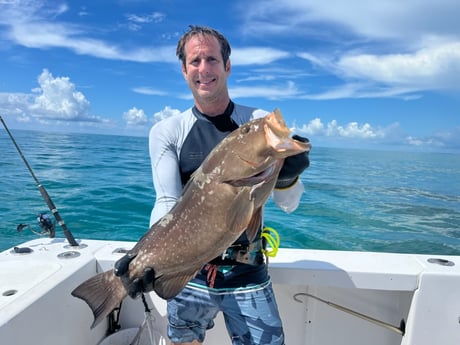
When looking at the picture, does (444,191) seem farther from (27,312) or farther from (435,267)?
(27,312)

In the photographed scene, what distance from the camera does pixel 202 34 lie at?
2.57 m

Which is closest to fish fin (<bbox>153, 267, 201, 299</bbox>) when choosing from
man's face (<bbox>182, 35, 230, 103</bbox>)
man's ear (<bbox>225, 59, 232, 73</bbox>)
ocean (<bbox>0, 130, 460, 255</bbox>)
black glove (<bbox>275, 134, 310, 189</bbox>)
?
black glove (<bbox>275, 134, 310, 189</bbox>)

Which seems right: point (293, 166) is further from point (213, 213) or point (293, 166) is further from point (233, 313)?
point (233, 313)

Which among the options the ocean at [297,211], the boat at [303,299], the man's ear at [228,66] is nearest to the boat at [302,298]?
the boat at [303,299]

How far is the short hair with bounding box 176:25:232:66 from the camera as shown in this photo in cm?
259

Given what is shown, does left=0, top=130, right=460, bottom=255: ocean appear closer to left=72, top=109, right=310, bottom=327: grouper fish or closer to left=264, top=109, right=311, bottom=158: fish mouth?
left=72, top=109, right=310, bottom=327: grouper fish

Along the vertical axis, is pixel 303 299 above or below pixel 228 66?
below

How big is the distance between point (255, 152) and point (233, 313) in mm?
1228

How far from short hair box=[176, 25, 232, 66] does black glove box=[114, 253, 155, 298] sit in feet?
4.98

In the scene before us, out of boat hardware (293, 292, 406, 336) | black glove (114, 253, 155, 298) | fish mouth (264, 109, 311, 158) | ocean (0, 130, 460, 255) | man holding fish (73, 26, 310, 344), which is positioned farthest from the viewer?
ocean (0, 130, 460, 255)

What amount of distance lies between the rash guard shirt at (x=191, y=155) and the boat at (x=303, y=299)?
650mm

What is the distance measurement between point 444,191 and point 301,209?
1090 cm

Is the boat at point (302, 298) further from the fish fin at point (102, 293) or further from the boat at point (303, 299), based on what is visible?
the fish fin at point (102, 293)

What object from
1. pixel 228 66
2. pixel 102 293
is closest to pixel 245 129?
pixel 228 66
